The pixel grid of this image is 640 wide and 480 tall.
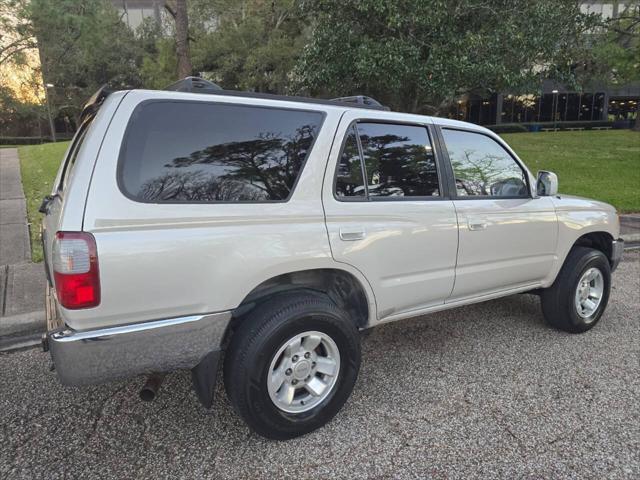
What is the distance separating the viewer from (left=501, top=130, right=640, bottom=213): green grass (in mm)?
10547

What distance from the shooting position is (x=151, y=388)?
2508 mm

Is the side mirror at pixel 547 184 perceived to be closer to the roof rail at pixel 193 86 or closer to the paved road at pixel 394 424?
the paved road at pixel 394 424

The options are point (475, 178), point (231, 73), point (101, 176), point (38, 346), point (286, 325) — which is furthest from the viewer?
point (231, 73)

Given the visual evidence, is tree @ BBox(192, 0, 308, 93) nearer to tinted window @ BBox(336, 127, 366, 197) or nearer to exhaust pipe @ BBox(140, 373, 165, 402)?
tinted window @ BBox(336, 127, 366, 197)

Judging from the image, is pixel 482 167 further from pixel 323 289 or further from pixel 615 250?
pixel 615 250

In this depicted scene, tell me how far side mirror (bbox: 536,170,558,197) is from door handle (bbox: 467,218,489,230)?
0.72m

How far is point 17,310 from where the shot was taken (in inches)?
173

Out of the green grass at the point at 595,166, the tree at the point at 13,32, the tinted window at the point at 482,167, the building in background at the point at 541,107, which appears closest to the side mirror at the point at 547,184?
the tinted window at the point at 482,167

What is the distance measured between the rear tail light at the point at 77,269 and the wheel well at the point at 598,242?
3873mm

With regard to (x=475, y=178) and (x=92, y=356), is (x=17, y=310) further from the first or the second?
(x=475, y=178)

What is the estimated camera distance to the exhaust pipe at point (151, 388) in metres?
2.46

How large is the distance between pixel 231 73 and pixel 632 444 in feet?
78.6

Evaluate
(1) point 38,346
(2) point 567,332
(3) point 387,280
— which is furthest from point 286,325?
(2) point 567,332

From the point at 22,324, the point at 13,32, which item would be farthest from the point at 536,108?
the point at 22,324
